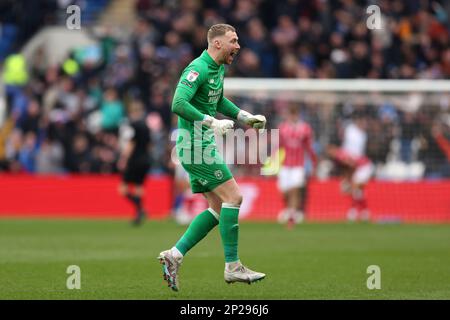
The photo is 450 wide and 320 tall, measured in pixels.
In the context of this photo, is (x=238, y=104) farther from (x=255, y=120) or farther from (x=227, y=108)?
(x=255, y=120)

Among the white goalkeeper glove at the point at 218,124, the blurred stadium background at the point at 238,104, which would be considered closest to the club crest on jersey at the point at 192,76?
the white goalkeeper glove at the point at 218,124

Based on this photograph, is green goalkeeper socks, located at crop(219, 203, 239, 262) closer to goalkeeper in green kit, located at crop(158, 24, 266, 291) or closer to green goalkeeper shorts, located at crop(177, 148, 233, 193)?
goalkeeper in green kit, located at crop(158, 24, 266, 291)

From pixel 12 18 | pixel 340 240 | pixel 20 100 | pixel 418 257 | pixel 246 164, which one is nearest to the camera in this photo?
pixel 418 257

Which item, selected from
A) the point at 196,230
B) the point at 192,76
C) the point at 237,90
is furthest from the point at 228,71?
the point at 192,76

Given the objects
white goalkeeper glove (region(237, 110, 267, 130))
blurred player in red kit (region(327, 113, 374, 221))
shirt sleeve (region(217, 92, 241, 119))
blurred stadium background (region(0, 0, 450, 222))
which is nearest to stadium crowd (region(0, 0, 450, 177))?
blurred stadium background (region(0, 0, 450, 222))

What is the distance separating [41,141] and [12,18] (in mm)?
4555

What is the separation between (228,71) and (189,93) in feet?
53.3

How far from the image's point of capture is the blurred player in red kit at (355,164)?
21.8 metres

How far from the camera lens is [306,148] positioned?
66.3ft

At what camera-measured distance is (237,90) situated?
22453 mm

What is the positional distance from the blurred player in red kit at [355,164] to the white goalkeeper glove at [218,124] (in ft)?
42.9

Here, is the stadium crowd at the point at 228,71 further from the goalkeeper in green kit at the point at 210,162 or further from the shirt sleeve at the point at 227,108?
the goalkeeper in green kit at the point at 210,162
